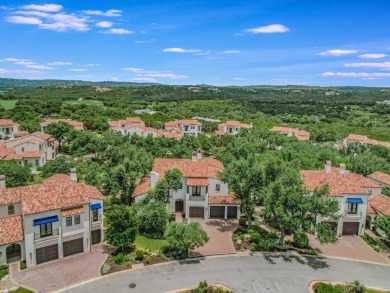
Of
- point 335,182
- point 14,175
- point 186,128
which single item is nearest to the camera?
point 335,182

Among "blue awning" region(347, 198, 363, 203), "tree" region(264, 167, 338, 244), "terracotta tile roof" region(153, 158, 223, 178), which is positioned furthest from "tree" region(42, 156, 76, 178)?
"blue awning" region(347, 198, 363, 203)

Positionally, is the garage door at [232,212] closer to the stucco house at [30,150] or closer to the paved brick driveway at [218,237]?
the paved brick driveway at [218,237]

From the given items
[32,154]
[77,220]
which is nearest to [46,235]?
[77,220]

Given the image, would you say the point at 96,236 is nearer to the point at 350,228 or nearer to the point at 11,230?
the point at 11,230

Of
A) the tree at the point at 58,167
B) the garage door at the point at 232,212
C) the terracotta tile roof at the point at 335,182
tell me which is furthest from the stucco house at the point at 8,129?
the terracotta tile roof at the point at 335,182

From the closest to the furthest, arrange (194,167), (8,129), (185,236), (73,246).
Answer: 1. (185,236)
2. (73,246)
3. (194,167)
4. (8,129)

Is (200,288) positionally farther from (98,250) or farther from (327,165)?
(327,165)

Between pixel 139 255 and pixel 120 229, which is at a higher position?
pixel 120 229
